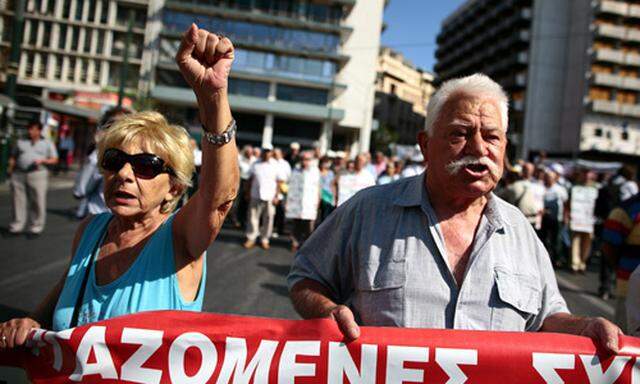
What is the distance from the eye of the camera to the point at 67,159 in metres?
27.4

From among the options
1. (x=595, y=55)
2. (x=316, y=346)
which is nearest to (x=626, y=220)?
(x=316, y=346)

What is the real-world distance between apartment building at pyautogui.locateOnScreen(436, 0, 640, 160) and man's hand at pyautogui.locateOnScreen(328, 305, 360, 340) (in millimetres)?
56196

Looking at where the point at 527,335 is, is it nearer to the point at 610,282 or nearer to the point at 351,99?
the point at 610,282

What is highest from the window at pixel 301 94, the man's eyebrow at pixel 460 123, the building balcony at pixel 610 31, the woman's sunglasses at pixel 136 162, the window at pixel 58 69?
the building balcony at pixel 610 31

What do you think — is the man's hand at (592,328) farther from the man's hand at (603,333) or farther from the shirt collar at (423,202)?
the shirt collar at (423,202)

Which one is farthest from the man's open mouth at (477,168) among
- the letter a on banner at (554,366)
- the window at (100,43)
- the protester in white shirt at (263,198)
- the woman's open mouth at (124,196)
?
the window at (100,43)

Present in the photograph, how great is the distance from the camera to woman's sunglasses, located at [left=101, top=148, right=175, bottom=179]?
7.14 feet

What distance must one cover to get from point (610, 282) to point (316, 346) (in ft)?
25.1

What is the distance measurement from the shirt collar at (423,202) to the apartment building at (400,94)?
7956 cm

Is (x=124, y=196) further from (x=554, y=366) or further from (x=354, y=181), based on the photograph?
(x=354, y=181)

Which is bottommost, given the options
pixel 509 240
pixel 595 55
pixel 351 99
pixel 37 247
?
pixel 37 247

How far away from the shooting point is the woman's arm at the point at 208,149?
1750 mm

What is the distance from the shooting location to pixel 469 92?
2.06m

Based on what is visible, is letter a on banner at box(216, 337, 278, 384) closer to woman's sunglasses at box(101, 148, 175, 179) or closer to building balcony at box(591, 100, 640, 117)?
woman's sunglasses at box(101, 148, 175, 179)
